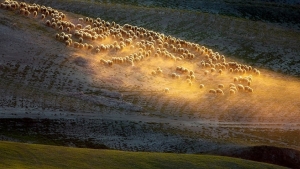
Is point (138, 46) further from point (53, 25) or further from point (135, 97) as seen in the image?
point (135, 97)

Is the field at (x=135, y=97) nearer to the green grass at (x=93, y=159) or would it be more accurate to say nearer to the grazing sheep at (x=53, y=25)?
the grazing sheep at (x=53, y=25)

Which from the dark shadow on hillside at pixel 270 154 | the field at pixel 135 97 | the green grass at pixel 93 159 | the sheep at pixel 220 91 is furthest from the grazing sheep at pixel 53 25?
the green grass at pixel 93 159

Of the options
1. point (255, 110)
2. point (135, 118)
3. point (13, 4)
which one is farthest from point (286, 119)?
point (13, 4)

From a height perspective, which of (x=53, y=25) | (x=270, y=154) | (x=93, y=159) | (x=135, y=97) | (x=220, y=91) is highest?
(x=53, y=25)

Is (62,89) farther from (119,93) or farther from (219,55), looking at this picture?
(219,55)

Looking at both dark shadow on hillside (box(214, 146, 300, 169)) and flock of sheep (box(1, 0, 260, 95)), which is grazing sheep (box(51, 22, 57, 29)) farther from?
dark shadow on hillside (box(214, 146, 300, 169))

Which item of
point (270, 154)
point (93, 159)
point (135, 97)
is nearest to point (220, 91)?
point (135, 97)
